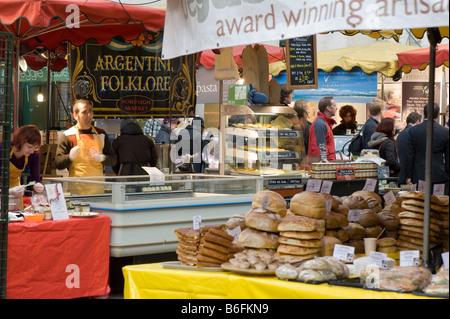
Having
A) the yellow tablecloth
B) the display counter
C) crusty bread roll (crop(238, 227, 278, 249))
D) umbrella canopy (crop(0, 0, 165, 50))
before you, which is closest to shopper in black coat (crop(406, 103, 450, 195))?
the display counter

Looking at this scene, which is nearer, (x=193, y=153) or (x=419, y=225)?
(x=419, y=225)

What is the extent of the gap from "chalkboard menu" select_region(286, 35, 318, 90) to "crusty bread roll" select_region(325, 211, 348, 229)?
5.96 metres

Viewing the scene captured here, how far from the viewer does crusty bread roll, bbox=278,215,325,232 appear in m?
4.15

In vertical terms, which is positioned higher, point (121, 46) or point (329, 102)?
point (121, 46)

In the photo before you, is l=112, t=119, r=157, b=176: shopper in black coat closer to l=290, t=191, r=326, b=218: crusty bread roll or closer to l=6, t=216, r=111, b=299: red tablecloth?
l=6, t=216, r=111, b=299: red tablecloth

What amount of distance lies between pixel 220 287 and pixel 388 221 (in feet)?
4.06

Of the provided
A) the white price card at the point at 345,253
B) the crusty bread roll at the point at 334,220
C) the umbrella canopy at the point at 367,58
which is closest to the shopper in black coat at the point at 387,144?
the umbrella canopy at the point at 367,58

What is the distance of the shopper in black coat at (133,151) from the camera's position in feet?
29.4

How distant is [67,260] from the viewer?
6.27 meters

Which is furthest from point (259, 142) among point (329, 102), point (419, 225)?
point (419, 225)

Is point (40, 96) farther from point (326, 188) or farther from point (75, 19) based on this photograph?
point (326, 188)

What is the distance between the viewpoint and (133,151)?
895 centimetres
